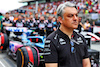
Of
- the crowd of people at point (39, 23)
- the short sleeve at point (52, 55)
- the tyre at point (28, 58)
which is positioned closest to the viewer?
the short sleeve at point (52, 55)

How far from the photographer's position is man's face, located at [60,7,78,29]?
1.62 meters

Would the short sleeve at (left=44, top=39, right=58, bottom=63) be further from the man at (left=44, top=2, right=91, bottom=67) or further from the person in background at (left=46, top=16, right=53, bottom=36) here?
the person in background at (left=46, top=16, right=53, bottom=36)

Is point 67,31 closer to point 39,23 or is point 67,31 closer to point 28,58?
point 28,58

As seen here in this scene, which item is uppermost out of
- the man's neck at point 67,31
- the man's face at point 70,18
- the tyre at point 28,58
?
the man's face at point 70,18

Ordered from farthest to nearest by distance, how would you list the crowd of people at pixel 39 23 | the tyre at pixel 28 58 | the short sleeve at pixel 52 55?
the crowd of people at pixel 39 23 < the tyre at pixel 28 58 < the short sleeve at pixel 52 55

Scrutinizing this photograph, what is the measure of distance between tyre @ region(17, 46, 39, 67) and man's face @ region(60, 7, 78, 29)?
2028mm

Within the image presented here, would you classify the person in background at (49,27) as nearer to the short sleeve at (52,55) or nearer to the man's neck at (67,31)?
the man's neck at (67,31)

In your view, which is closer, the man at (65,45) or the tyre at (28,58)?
the man at (65,45)

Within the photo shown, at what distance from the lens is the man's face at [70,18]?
5.32 feet

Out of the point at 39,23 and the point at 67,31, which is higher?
the point at 67,31

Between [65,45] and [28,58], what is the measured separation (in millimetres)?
2018

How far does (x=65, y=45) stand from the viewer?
1.59m

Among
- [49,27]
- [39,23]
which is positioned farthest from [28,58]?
[39,23]

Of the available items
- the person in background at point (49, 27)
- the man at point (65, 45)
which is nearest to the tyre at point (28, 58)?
the man at point (65, 45)
